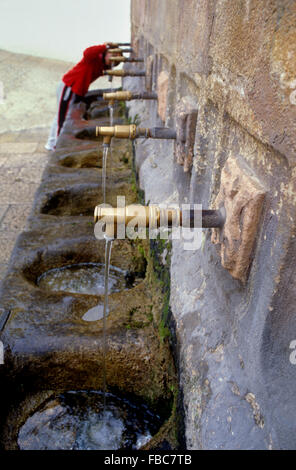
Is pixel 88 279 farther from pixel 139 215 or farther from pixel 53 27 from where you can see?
pixel 53 27

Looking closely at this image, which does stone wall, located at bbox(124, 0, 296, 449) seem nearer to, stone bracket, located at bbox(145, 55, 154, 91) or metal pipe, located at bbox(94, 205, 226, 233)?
metal pipe, located at bbox(94, 205, 226, 233)

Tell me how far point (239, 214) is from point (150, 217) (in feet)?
0.85

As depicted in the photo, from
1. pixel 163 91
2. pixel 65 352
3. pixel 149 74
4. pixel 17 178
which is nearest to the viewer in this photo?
pixel 65 352

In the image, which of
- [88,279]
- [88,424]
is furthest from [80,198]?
[88,424]

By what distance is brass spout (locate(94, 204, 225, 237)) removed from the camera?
3.84 ft

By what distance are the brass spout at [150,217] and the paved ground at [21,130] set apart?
2.62m

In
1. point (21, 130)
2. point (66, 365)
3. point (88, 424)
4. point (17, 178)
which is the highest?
point (66, 365)

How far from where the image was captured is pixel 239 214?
114cm

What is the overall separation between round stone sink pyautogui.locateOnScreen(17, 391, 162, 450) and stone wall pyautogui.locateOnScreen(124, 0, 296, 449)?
48 cm

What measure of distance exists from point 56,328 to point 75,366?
18 cm

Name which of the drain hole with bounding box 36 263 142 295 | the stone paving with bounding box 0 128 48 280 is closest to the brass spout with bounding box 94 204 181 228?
the drain hole with bounding box 36 263 142 295

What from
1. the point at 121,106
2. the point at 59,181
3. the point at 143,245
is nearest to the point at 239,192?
the point at 143,245

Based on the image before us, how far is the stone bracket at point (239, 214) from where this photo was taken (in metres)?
1.07

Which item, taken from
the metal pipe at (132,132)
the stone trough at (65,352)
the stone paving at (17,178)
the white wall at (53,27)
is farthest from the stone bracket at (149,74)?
the white wall at (53,27)
